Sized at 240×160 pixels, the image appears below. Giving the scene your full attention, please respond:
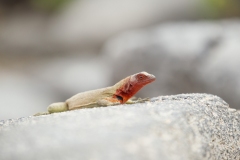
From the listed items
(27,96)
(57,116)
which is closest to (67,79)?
(27,96)

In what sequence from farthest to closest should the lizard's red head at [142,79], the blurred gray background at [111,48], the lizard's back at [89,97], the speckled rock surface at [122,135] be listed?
the blurred gray background at [111,48] < the lizard's back at [89,97] < the lizard's red head at [142,79] < the speckled rock surface at [122,135]

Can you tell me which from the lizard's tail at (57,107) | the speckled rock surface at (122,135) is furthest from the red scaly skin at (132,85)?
the speckled rock surface at (122,135)

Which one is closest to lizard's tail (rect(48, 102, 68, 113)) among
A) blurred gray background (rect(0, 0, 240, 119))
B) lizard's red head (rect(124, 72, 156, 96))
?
lizard's red head (rect(124, 72, 156, 96))

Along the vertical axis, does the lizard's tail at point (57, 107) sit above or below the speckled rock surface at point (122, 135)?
above

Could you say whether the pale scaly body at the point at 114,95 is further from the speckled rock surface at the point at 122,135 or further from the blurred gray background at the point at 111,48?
the blurred gray background at the point at 111,48

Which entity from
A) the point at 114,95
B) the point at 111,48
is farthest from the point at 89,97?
the point at 111,48

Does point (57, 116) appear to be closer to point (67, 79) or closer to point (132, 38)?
point (132, 38)

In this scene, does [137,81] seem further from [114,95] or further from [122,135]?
[122,135]
